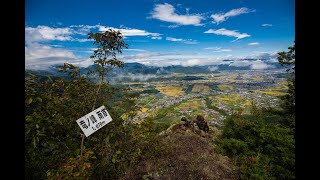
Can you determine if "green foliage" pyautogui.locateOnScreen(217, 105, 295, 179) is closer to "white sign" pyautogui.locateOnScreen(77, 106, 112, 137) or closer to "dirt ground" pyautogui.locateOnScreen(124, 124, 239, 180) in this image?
"dirt ground" pyautogui.locateOnScreen(124, 124, 239, 180)

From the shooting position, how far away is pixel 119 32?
5504 millimetres

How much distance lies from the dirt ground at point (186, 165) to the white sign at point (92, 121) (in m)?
4.98

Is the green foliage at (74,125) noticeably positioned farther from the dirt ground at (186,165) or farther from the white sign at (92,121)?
the dirt ground at (186,165)

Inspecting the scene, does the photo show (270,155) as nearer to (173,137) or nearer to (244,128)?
(244,128)

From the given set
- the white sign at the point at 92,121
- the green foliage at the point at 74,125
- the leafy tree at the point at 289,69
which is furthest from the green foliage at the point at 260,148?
the white sign at the point at 92,121

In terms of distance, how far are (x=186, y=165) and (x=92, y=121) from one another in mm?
6769

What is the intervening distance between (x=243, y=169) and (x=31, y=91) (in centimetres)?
856

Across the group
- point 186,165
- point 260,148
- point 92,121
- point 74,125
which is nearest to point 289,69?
point 260,148

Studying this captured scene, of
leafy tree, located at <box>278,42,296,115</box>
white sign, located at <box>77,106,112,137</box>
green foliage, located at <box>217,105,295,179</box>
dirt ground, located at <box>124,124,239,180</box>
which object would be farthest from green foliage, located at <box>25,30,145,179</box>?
leafy tree, located at <box>278,42,296,115</box>

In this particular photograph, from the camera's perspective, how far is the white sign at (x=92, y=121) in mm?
3709
